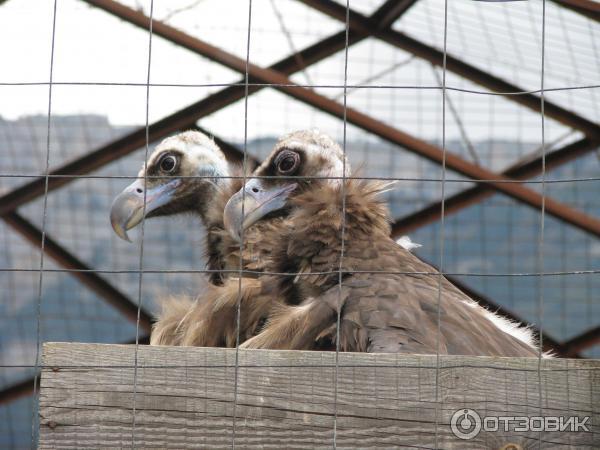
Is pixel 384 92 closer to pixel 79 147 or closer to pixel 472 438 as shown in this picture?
pixel 79 147

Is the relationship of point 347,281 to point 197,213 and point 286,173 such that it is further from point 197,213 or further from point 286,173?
point 197,213

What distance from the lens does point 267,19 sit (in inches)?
260

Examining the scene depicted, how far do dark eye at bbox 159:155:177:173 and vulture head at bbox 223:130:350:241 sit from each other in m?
0.83

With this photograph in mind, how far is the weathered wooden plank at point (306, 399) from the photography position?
2.38m

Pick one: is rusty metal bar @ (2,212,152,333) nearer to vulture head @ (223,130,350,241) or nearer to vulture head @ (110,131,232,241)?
vulture head @ (110,131,232,241)

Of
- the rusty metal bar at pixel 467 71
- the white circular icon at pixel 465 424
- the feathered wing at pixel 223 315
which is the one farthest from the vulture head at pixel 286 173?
the rusty metal bar at pixel 467 71

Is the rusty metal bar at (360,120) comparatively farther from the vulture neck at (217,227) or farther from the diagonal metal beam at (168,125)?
the vulture neck at (217,227)

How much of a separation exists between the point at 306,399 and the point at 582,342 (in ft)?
17.2

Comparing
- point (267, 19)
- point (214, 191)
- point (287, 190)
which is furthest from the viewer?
point (267, 19)

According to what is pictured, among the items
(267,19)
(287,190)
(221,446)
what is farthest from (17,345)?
(221,446)

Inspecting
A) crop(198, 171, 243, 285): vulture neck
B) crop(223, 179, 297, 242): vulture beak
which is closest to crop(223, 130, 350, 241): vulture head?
crop(223, 179, 297, 242): vulture beak

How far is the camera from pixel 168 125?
21.7ft

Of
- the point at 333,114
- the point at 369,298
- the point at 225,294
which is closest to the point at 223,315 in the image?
the point at 225,294

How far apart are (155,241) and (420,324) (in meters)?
4.39
